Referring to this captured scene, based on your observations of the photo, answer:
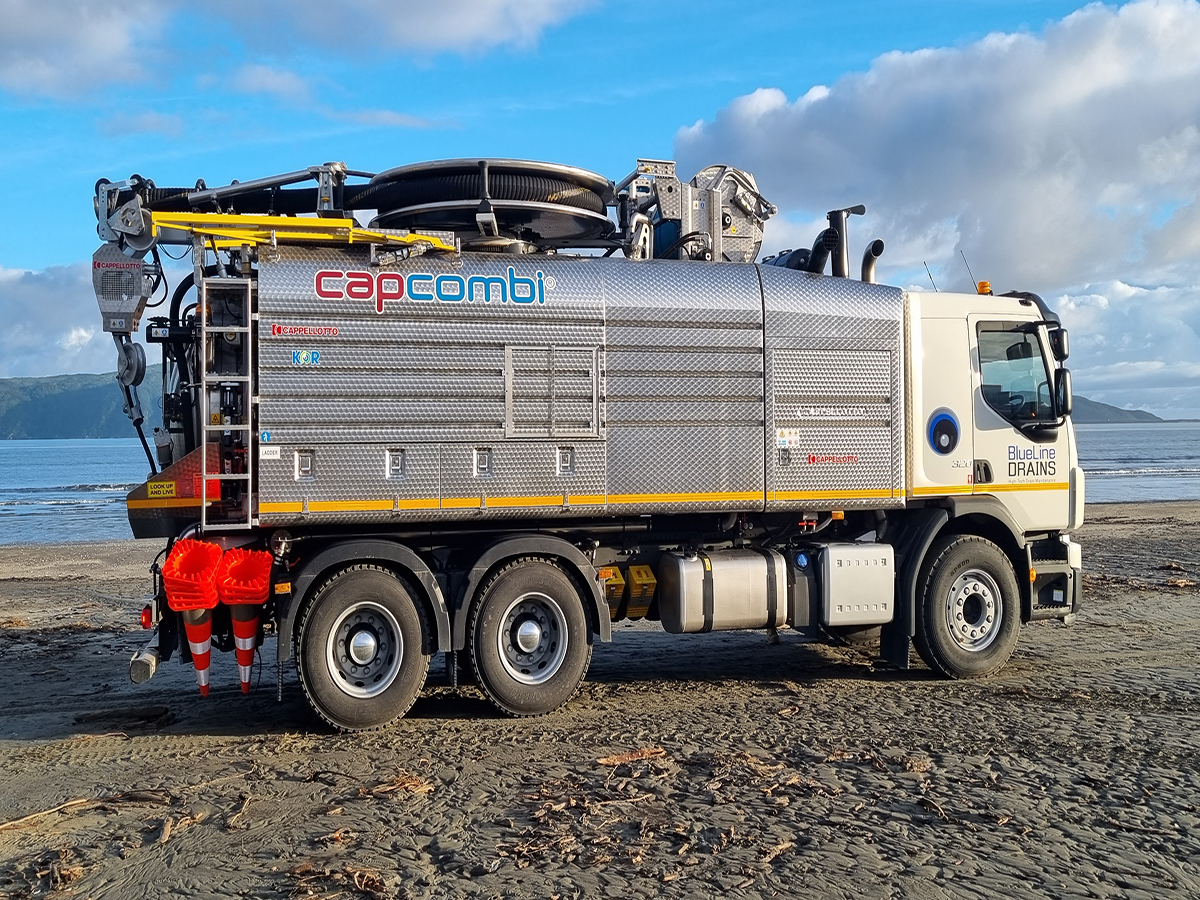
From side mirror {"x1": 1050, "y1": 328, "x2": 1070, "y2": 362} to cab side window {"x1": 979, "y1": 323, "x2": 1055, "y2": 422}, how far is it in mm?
127

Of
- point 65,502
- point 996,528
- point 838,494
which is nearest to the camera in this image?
point 838,494

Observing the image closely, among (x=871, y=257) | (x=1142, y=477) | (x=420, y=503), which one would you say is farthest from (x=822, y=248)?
(x=1142, y=477)

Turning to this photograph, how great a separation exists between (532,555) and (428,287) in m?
2.30

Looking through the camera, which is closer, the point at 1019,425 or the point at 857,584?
the point at 857,584

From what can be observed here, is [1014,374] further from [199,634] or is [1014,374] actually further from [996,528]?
[199,634]

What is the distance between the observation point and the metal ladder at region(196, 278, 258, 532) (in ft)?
22.9

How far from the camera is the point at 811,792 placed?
5746 mm

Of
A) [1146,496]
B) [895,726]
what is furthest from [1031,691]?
[1146,496]

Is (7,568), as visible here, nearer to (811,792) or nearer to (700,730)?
(700,730)

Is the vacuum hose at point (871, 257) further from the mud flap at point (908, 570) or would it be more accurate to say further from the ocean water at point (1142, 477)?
the ocean water at point (1142, 477)

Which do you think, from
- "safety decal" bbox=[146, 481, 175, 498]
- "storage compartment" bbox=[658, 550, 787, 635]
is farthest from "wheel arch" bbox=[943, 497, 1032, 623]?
"safety decal" bbox=[146, 481, 175, 498]

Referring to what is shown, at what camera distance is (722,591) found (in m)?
8.18

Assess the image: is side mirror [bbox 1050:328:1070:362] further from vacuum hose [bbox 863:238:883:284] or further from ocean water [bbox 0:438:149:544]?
ocean water [bbox 0:438:149:544]

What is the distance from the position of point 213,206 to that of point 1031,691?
8.43m
